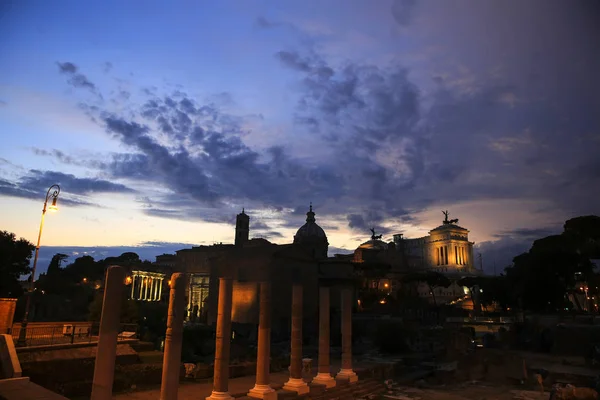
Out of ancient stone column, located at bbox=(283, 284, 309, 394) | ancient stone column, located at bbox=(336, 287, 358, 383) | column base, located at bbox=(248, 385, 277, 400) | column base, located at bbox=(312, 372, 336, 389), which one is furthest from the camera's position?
ancient stone column, located at bbox=(336, 287, 358, 383)

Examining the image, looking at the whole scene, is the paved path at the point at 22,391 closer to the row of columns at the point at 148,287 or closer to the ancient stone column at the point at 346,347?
the ancient stone column at the point at 346,347

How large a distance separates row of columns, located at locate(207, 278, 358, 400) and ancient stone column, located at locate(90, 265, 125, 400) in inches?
177

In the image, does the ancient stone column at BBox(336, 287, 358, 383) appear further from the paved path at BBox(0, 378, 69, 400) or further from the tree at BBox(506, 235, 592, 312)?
the tree at BBox(506, 235, 592, 312)

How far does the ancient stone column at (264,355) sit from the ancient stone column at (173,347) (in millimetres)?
4438

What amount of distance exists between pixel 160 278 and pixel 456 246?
237 ft

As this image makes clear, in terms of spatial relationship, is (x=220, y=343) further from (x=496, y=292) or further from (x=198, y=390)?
(x=496, y=292)

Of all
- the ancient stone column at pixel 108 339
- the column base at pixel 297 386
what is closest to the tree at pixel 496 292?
the column base at pixel 297 386

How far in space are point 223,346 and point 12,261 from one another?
94.2 ft

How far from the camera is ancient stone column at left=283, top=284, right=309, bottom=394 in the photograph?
51.7ft

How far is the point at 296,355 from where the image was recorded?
16.3m

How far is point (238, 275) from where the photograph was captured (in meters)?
49.1

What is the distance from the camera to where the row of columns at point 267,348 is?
1297cm

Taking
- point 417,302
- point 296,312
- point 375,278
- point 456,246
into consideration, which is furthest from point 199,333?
point 456,246

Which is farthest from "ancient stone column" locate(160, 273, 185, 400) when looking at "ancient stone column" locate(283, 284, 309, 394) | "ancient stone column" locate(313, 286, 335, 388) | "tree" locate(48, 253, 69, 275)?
"tree" locate(48, 253, 69, 275)
